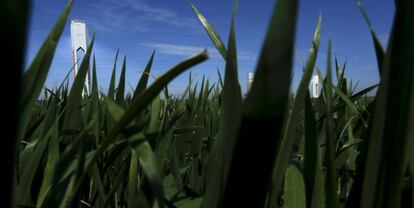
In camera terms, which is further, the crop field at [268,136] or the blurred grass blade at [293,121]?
the blurred grass blade at [293,121]

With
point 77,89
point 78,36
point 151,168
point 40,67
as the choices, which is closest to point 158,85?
point 151,168

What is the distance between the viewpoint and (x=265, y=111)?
186 mm

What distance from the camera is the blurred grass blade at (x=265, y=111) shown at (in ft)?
0.54

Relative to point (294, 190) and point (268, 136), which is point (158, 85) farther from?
point (294, 190)

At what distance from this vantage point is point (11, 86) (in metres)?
0.14

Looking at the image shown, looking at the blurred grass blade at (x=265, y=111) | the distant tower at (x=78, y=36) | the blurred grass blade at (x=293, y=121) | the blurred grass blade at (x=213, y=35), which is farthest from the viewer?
the distant tower at (x=78, y=36)

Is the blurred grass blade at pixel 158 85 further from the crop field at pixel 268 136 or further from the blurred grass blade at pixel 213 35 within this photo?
the blurred grass blade at pixel 213 35

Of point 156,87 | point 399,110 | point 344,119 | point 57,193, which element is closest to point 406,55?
point 399,110

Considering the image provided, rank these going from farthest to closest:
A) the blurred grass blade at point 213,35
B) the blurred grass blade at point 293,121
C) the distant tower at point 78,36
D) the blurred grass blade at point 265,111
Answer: the distant tower at point 78,36
the blurred grass blade at point 213,35
the blurred grass blade at point 293,121
the blurred grass blade at point 265,111

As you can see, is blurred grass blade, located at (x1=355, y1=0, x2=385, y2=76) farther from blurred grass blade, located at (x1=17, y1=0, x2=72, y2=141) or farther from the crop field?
blurred grass blade, located at (x1=17, y1=0, x2=72, y2=141)

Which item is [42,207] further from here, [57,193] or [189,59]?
[189,59]

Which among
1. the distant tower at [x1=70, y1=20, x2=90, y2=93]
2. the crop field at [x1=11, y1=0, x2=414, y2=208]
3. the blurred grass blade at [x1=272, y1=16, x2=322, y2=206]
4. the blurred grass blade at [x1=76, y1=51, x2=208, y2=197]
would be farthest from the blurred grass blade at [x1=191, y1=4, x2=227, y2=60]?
the distant tower at [x1=70, y1=20, x2=90, y2=93]

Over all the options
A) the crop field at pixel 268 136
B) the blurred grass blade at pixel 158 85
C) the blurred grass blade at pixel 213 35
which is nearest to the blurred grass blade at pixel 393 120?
the crop field at pixel 268 136

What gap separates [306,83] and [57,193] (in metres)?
0.21
